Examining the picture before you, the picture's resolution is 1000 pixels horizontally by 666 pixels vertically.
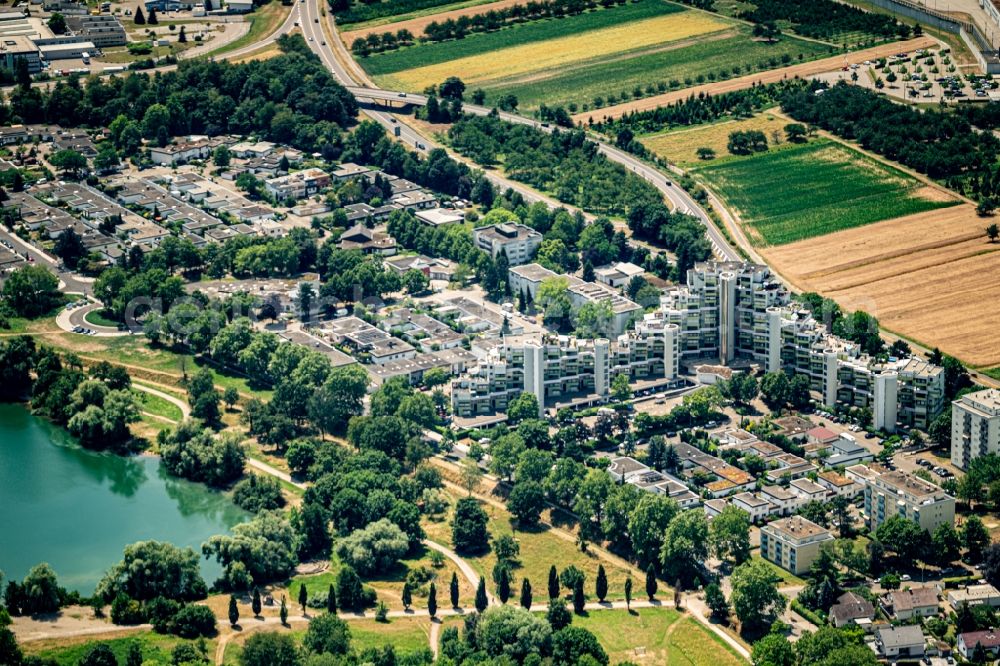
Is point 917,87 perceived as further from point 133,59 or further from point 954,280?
point 133,59

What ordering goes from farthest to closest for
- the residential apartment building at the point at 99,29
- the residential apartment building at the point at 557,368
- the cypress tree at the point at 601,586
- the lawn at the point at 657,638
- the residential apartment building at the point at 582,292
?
the residential apartment building at the point at 99,29 < the residential apartment building at the point at 582,292 < the residential apartment building at the point at 557,368 < the cypress tree at the point at 601,586 < the lawn at the point at 657,638

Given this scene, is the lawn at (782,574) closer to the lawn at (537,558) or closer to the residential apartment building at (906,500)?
the residential apartment building at (906,500)

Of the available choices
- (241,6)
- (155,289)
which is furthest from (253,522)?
(241,6)

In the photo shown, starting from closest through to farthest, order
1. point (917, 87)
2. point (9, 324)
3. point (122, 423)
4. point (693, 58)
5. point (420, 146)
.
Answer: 1. point (122, 423)
2. point (9, 324)
3. point (420, 146)
4. point (917, 87)
5. point (693, 58)

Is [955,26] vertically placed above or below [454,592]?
above

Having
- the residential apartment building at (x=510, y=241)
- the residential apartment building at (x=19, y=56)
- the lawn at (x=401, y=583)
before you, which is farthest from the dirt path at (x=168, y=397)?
the residential apartment building at (x=19, y=56)

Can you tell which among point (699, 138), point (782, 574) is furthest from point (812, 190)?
point (782, 574)

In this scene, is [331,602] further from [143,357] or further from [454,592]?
[143,357]
